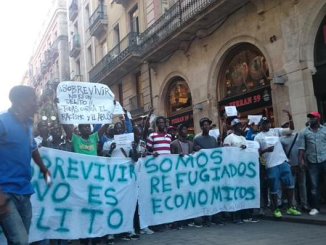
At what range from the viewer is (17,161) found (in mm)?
3695

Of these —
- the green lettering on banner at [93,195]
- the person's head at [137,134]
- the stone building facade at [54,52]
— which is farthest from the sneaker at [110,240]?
the stone building facade at [54,52]

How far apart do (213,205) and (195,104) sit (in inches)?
327

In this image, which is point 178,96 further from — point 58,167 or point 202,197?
point 58,167

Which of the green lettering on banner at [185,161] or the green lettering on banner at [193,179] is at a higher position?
the green lettering on banner at [185,161]

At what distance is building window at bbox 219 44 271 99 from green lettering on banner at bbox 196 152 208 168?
5193mm

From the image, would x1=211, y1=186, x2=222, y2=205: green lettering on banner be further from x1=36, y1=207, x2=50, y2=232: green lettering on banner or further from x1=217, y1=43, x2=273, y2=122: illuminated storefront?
x1=217, y1=43, x2=273, y2=122: illuminated storefront

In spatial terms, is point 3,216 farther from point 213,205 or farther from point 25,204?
point 213,205

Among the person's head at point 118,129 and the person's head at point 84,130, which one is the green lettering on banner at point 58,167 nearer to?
the person's head at point 84,130

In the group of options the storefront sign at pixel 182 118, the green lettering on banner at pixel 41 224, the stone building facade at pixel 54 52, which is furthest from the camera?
the stone building facade at pixel 54 52

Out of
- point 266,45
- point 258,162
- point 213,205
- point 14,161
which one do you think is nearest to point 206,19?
point 266,45

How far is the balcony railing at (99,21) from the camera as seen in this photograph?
25.0m

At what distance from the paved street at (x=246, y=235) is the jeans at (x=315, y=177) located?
88 centimetres

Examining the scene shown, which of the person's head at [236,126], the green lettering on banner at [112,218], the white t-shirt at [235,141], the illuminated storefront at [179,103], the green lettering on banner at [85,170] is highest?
the illuminated storefront at [179,103]

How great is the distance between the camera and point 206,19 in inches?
565
